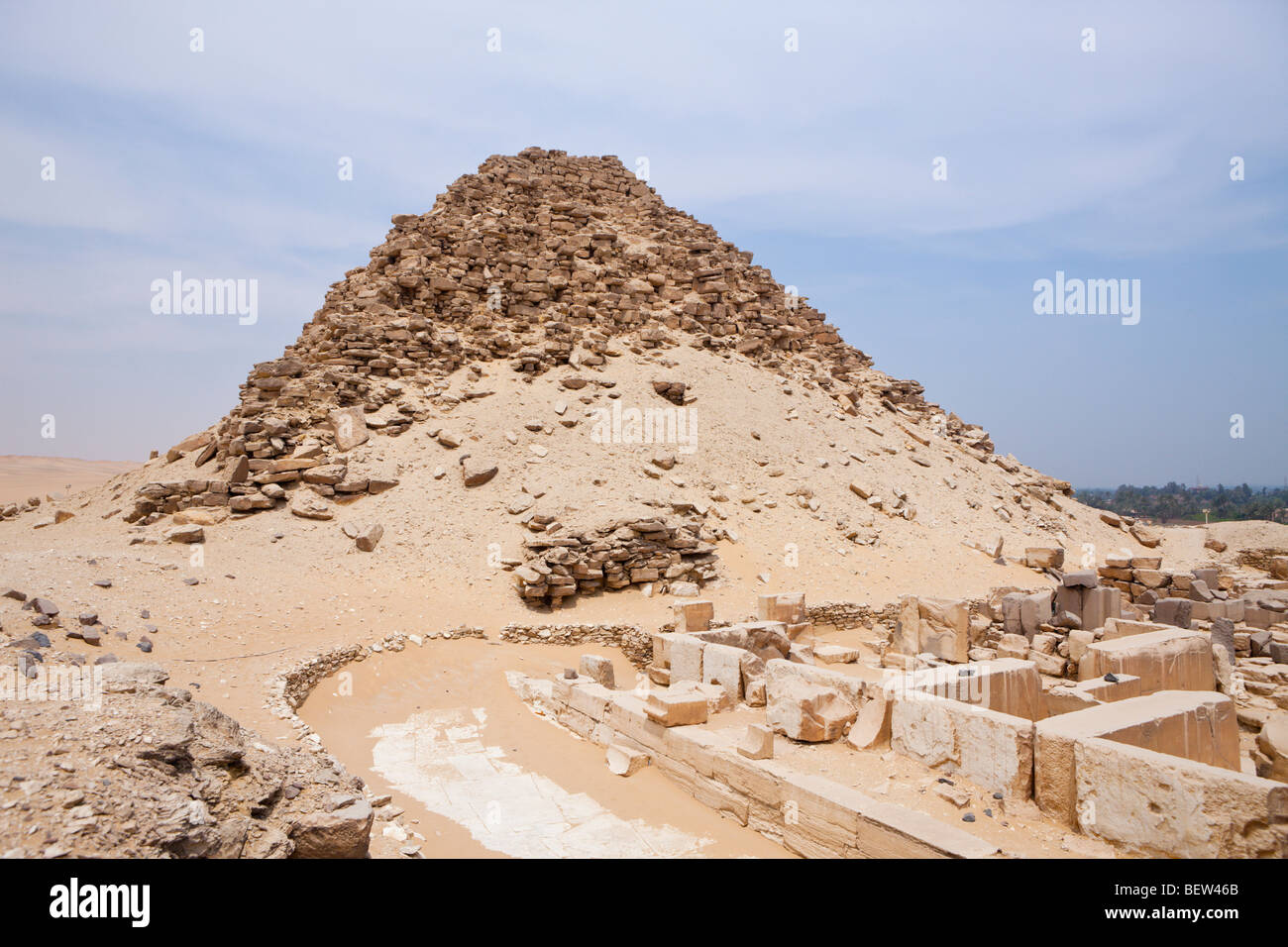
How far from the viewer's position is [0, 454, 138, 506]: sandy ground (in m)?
44.6

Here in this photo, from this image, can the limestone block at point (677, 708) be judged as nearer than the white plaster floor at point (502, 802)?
No

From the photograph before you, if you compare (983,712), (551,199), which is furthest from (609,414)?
(983,712)

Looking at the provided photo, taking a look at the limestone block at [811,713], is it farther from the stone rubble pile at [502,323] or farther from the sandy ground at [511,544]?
the stone rubble pile at [502,323]

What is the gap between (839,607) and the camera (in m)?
14.3

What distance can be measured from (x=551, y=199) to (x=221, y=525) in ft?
59.7

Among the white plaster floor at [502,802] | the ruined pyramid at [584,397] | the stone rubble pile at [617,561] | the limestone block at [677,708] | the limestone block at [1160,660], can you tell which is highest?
the ruined pyramid at [584,397]

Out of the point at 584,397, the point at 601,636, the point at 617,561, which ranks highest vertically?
the point at 584,397

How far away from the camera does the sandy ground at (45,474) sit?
44.6m

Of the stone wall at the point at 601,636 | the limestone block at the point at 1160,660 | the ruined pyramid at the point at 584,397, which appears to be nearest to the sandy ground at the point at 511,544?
the ruined pyramid at the point at 584,397

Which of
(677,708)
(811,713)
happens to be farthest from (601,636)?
(811,713)

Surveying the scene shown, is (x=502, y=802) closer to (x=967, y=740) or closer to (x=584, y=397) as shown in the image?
(x=967, y=740)

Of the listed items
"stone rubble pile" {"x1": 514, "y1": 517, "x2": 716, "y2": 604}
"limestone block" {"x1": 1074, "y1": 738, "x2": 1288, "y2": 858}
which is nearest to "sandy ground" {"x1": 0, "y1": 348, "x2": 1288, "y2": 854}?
"stone rubble pile" {"x1": 514, "y1": 517, "x2": 716, "y2": 604}

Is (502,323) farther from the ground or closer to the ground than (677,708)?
farther from the ground

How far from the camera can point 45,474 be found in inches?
2469
